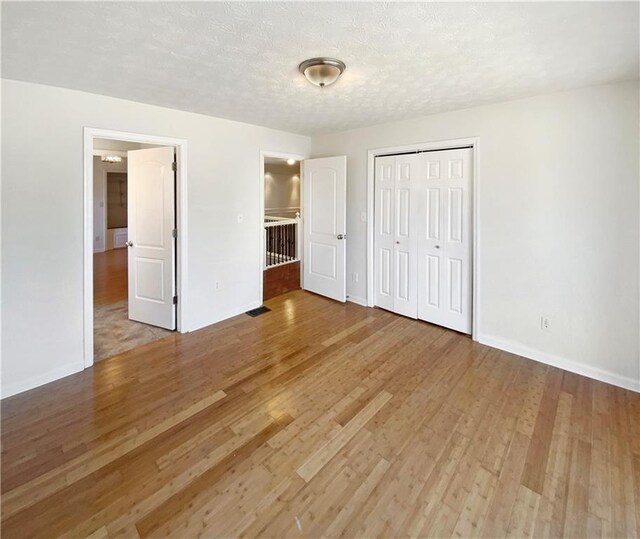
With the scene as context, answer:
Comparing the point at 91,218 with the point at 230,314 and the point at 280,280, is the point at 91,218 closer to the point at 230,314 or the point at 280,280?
the point at 230,314

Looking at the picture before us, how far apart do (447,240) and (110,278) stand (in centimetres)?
574

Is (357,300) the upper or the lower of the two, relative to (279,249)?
lower

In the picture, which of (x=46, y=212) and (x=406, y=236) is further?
(x=406, y=236)

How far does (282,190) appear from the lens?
919 centimetres

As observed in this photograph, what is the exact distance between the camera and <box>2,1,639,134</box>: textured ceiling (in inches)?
→ 65.4

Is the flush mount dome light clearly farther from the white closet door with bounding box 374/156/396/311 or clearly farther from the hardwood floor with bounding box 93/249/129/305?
the hardwood floor with bounding box 93/249/129/305

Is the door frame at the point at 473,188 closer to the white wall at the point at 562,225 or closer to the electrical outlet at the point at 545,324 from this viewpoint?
the white wall at the point at 562,225

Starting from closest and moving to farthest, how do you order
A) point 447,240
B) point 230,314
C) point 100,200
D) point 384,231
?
1. point 447,240
2. point 230,314
3. point 384,231
4. point 100,200

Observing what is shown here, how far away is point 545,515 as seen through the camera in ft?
5.15

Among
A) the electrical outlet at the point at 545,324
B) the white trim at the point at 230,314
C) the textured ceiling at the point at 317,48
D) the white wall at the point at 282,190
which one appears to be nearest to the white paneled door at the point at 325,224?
the white trim at the point at 230,314

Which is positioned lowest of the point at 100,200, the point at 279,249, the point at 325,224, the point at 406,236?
the point at 279,249

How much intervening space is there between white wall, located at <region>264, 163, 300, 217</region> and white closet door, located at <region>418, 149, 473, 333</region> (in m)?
5.58

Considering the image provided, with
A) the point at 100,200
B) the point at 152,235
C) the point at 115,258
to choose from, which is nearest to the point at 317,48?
the point at 152,235

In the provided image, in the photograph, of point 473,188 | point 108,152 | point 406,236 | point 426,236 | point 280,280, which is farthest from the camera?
point 280,280
